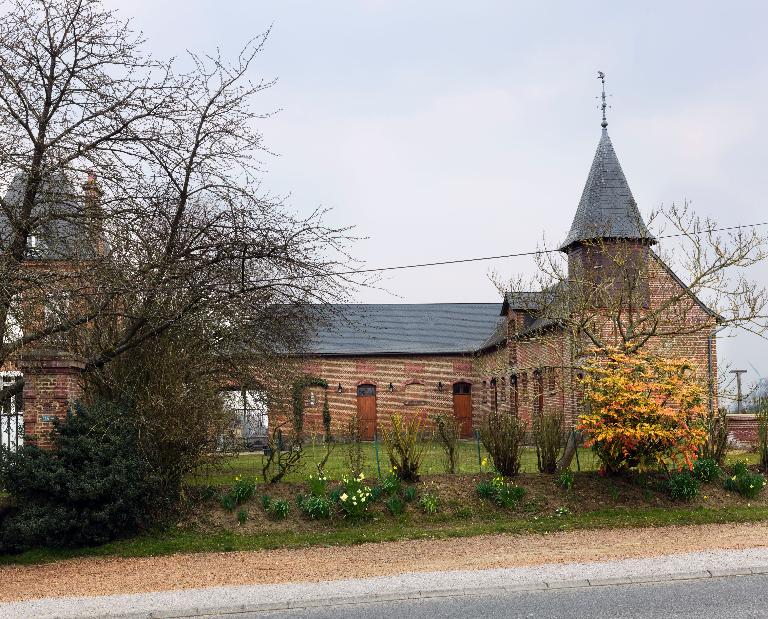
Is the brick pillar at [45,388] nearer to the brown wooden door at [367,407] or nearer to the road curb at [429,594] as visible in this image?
the road curb at [429,594]

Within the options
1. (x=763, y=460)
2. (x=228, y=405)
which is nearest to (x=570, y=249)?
(x=763, y=460)

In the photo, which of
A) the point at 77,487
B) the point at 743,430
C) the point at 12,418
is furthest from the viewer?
the point at 743,430

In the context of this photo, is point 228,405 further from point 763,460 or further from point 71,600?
point 763,460

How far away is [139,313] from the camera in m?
12.4

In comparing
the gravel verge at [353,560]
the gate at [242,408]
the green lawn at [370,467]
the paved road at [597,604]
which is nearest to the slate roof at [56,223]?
the gate at [242,408]

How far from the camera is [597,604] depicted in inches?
313

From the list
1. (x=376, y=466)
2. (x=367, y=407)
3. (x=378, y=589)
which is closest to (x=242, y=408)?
(x=376, y=466)

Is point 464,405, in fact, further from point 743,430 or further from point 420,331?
point 743,430

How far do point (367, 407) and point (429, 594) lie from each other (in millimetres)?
31666

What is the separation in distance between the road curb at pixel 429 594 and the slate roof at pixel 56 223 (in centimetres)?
571

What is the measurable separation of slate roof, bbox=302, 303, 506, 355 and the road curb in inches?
1150

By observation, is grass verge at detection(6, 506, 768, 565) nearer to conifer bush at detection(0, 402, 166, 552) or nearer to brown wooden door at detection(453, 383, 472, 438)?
conifer bush at detection(0, 402, 166, 552)

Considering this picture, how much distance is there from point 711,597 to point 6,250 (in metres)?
9.64

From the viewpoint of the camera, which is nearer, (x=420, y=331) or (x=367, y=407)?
(x=367, y=407)
